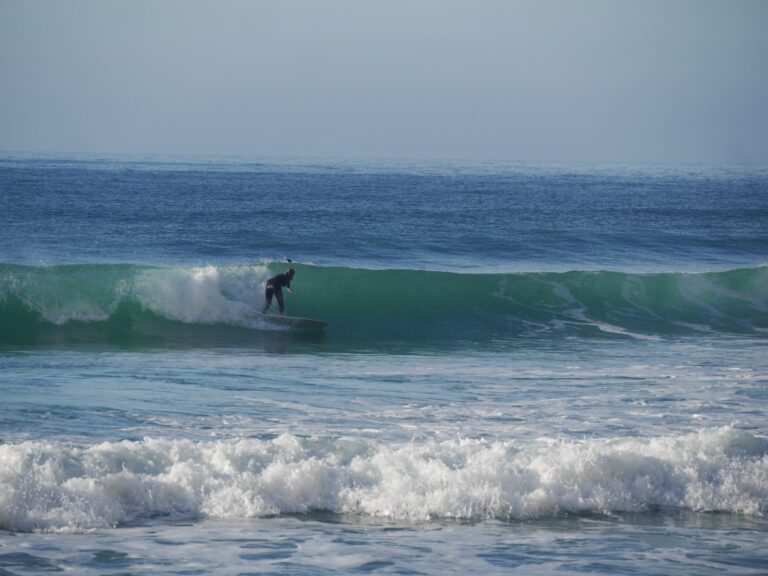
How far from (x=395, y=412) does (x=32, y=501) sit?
527 cm

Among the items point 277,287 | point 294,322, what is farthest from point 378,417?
A: point 277,287

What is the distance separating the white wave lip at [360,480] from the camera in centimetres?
1003

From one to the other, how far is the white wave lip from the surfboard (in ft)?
33.4

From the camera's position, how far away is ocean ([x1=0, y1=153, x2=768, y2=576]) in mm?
9359

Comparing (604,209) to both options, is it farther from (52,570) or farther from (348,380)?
(52,570)

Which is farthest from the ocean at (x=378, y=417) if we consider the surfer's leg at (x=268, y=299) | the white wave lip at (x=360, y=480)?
the surfer's leg at (x=268, y=299)

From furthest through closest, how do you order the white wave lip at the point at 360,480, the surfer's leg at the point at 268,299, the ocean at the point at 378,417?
the surfer's leg at the point at 268,299
the white wave lip at the point at 360,480
the ocean at the point at 378,417

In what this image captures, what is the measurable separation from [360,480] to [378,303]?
14.9 m

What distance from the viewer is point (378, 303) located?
84.1ft

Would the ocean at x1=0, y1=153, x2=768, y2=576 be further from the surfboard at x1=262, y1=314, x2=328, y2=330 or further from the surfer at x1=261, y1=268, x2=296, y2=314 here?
the surfer at x1=261, y1=268, x2=296, y2=314

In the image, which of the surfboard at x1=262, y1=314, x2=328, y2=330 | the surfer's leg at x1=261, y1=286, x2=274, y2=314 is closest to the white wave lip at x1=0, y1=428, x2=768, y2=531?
the surfboard at x1=262, y1=314, x2=328, y2=330

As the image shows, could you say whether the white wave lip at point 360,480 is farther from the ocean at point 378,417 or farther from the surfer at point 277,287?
the surfer at point 277,287

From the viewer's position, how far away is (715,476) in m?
11.3

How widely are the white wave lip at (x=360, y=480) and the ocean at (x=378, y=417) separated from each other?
3 centimetres
